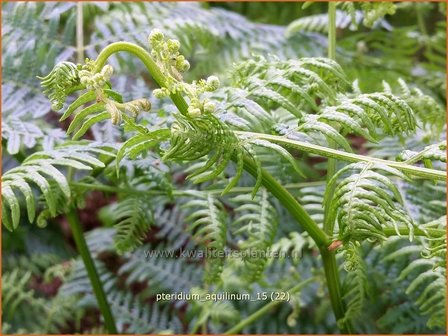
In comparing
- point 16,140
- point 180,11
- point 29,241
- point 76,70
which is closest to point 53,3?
point 180,11

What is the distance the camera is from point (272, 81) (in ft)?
3.38

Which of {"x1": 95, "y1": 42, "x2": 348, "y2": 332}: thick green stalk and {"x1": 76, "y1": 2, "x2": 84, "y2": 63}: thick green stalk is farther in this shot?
{"x1": 76, "y1": 2, "x2": 84, "y2": 63}: thick green stalk

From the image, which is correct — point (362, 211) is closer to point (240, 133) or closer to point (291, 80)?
point (240, 133)

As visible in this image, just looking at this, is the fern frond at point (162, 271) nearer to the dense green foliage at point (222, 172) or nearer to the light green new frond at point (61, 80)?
the dense green foliage at point (222, 172)

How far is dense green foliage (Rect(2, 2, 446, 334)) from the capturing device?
0.86m

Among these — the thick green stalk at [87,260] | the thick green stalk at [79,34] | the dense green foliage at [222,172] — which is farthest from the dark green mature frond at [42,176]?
the thick green stalk at [79,34]

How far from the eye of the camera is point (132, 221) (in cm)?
127

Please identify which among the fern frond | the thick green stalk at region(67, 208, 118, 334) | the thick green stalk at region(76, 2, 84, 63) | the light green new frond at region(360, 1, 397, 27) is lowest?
the fern frond

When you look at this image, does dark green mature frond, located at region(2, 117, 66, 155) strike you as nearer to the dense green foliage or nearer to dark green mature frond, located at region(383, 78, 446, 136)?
the dense green foliage

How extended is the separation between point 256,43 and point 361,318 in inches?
32.9

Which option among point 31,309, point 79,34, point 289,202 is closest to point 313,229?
point 289,202

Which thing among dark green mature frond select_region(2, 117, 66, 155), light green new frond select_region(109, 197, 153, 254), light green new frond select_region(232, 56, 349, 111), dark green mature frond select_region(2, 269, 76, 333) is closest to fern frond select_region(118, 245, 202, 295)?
dark green mature frond select_region(2, 269, 76, 333)

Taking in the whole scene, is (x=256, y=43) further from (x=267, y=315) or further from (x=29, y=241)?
(x=29, y=241)

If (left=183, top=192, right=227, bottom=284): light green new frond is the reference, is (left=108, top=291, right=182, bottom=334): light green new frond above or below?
below
